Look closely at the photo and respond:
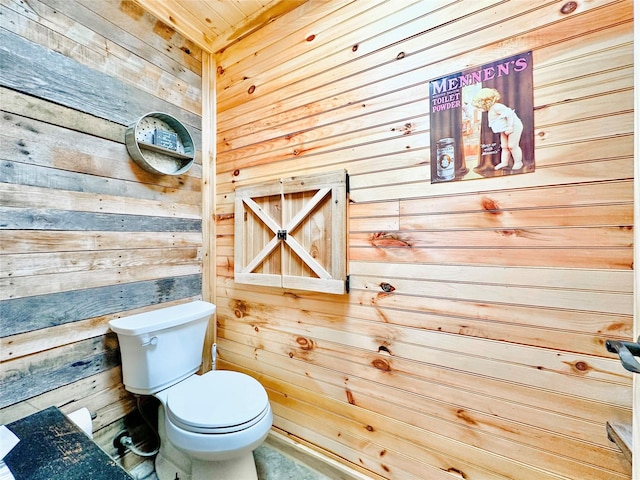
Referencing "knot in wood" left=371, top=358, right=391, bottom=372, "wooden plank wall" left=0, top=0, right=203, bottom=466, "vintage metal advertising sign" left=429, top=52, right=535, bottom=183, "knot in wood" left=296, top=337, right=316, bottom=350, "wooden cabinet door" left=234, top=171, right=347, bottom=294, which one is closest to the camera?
"vintage metal advertising sign" left=429, top=52, right=535, bottom=183

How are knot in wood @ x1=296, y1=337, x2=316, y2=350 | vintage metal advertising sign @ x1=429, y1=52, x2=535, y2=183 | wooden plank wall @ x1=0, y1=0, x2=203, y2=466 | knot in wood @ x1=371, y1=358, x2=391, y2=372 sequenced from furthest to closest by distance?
knot in wood @ x1=296, y1=337, x2=316, y2=350
knot in wood @ x1=371, y1=358, x2=391, y2=372
wooden plank wall @ x1=0, y1=0, x2=203, y2=466
vintage metal advertising sign @ x1=429, y1=52, x2=535, y2=183

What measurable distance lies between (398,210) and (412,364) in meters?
0.70

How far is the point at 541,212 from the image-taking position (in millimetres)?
1041

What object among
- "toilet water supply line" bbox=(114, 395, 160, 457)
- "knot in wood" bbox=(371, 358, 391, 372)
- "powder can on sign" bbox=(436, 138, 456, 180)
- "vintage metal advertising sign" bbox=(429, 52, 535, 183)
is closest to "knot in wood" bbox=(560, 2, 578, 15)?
"vintage metal advertising sign" bbox=(429, 52, 535, 183)

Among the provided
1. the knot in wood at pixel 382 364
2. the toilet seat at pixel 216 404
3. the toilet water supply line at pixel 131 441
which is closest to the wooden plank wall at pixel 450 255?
the knot in wood at pixel 382 364

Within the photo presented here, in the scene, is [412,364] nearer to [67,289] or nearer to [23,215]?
[67,289]

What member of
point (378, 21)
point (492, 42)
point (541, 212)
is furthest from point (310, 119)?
point (541, 212)

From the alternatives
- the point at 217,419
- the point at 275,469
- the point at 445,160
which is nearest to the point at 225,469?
the point at 217,419

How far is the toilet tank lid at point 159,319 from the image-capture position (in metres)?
1.34

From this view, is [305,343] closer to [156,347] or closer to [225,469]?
[225,469]

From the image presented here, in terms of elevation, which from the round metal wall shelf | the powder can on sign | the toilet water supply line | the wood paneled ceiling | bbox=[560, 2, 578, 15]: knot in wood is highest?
the wood paneled ceiling

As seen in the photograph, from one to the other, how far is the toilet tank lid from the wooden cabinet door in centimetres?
30

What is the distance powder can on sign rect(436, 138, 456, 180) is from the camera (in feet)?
3.90

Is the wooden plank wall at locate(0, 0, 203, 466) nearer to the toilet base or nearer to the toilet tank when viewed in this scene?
the toilet tank
